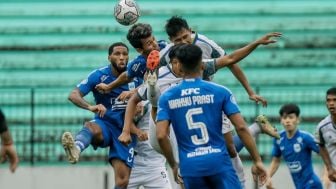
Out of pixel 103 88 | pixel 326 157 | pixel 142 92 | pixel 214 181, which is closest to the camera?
pixel 214 181

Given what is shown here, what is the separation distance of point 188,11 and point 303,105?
9.76 feet

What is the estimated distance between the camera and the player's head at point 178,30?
43.1 feet

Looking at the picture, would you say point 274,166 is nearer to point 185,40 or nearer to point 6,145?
point 185,40

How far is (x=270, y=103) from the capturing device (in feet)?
69.6

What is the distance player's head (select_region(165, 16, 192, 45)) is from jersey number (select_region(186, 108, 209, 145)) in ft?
5.61

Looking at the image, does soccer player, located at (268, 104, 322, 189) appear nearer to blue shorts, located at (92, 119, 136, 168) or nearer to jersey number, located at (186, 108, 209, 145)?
blue shorts, located at (92, 119, 136, 168)

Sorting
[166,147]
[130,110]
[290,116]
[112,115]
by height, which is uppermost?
[130,110]

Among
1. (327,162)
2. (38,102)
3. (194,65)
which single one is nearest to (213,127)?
(194,65)

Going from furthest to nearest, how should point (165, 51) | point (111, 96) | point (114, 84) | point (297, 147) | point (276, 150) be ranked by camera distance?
point (276, 150), point (297, 147), point (111, 96), point (114, 84), point (165, 51)

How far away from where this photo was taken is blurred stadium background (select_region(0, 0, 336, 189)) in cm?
2142

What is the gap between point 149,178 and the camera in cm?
1553

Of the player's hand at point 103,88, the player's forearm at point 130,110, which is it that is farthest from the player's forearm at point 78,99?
the player's forearm at point 130,110

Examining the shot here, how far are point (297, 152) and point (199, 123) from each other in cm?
669

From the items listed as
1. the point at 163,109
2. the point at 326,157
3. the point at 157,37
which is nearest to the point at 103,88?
the point at 163,109
